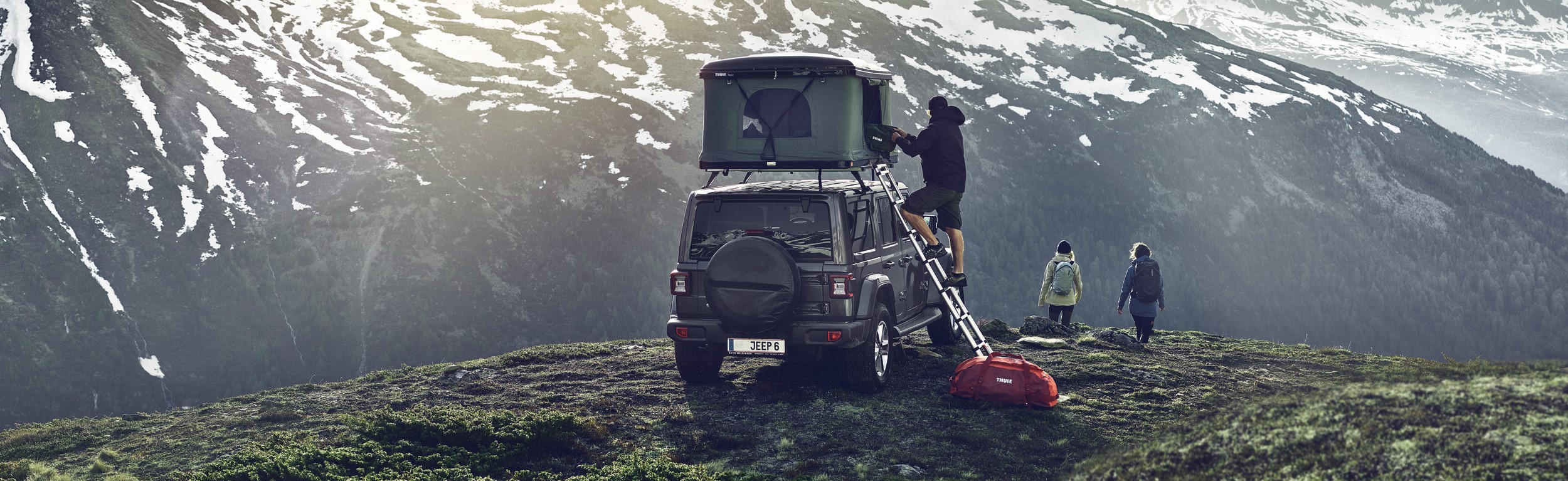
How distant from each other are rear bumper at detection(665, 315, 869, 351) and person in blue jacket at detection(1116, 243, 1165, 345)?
711 centimetres

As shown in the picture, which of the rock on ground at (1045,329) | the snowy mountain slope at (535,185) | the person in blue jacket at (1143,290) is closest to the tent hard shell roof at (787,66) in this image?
the person in blue jacket at (1143,290)

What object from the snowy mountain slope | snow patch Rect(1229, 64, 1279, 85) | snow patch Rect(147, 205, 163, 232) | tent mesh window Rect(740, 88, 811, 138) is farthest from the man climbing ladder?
snow patch Rect(1229, 64, 1279, 85)

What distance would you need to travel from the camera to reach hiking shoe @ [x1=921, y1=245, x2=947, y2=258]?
1457 centimetres

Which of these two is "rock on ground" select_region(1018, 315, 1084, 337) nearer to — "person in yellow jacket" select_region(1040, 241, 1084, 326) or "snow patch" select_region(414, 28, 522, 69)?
"person in yellow jacket" select_region(1040, 241, 1084, 326)

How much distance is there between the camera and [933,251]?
14609 millimetres

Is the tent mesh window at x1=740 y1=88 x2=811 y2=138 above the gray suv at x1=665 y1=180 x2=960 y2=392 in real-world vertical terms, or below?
above

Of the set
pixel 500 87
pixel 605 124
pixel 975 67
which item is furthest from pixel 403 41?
pixel 975 67

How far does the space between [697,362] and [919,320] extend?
358cm

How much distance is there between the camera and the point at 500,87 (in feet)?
350

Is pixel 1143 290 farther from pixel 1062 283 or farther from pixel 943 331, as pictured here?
pixel 943 331

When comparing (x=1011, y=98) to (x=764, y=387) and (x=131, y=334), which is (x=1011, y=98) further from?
(x=764, y=387)

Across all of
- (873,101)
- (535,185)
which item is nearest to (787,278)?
(873,101)

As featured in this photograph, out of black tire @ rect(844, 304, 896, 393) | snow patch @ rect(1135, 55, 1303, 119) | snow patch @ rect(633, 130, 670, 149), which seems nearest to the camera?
black tire @ rect(844, 304, 896, 393)

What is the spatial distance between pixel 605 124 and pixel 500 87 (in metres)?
11.9
